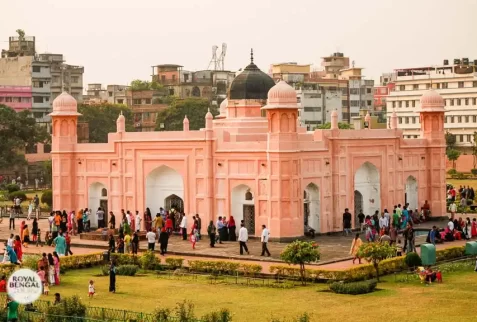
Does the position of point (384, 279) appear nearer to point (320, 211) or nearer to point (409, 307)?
point (409, 307)

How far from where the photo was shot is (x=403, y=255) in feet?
100

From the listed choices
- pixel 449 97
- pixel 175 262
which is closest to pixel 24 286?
pixel 175 262

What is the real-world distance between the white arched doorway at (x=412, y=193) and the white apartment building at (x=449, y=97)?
4025 centimetres

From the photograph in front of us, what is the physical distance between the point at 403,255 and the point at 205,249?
6865mm

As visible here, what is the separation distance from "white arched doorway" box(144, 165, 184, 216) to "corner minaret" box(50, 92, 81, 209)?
3.74 meters

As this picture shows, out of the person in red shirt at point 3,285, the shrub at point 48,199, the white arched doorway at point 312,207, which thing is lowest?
the person in red shirt at point 3,285

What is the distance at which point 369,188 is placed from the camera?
1602 inches

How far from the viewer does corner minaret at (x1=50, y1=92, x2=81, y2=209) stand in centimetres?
4172

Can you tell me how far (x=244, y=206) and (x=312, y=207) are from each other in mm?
2547

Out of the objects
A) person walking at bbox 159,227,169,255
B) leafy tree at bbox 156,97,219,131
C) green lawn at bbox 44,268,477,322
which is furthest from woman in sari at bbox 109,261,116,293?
leafy tree at bbox 156,97,219,131

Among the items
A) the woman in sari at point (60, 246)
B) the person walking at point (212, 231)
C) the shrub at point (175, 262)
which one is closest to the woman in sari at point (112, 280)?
the shrub at point (175, 262)

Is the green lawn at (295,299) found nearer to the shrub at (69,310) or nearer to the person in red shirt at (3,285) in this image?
the person in red shirt at (3,285)

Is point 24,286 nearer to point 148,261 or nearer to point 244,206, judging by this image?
point 148,261

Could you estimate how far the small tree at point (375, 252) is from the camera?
27.4m
